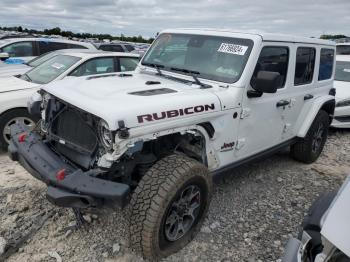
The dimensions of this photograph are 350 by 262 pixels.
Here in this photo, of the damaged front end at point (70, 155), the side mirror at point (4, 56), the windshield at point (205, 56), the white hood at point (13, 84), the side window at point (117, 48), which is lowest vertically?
the damaged front end at point (70, 155)

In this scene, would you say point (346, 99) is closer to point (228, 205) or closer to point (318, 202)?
point (228, 205)

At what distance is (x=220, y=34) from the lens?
13.2 feet

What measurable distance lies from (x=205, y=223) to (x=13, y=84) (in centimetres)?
375

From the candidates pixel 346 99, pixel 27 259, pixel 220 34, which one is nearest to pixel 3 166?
pixel 27 259

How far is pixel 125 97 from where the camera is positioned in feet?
9.97

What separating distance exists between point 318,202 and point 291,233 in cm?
116

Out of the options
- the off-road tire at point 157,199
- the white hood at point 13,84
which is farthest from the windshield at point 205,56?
the white hood at point 13,84

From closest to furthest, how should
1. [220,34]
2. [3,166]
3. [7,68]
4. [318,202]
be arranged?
[318,202] → [220,34] → [3,166] → [7,68]

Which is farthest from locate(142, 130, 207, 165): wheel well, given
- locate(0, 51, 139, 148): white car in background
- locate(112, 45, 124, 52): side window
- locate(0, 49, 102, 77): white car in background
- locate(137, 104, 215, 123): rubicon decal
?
locate(112, 45, 124, 52): side window

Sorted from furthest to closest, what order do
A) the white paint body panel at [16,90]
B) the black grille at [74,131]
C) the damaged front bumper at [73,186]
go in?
the white paint body panel at [16,90], the black grille at [74,131], the damaged front bumper at [73,186]

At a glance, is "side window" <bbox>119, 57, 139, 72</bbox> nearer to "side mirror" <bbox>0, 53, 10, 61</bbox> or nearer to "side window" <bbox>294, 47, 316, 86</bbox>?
"side window" <bbox>294, 47, 316, 86</bbox>

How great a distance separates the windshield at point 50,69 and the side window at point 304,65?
3.58 meters

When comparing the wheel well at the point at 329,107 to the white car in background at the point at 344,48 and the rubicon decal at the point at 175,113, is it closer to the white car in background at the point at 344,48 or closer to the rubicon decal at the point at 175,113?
the rubicon decal at the point at 175,113

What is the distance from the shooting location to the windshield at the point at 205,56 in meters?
3.74
